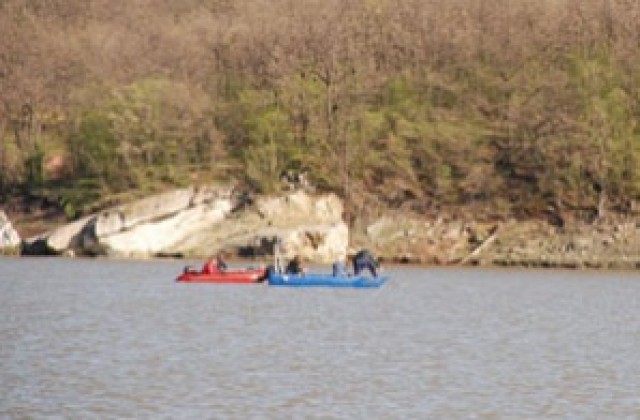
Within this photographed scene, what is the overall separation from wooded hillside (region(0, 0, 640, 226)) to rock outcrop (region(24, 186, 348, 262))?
1.60 metres

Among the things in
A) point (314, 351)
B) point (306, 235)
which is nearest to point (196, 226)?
point (306, 235)

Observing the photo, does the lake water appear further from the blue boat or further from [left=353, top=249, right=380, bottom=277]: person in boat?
[left=353, top=249, right=380, bottom=277]: person in boat

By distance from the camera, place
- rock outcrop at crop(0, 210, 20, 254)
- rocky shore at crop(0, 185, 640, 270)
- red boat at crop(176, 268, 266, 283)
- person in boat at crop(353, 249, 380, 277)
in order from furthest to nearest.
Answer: rock outcrop at crop(0, 210, 20, 254) → rocky shore at crop(0, 185, 640, 270) → person in boat at crop(353, 249, 380, 277) → red boat at crop(176, 268, 266, 283)

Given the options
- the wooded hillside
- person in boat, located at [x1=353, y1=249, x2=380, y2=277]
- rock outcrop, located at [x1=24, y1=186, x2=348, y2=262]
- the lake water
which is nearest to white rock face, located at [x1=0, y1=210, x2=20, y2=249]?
rock outcrop, located at [x1=24, y1=186, x2=348, y2=262]

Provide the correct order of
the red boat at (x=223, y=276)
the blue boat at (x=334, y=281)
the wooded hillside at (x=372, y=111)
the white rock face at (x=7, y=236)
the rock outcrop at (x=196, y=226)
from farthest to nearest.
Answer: the white rock face at (x=7, y=236) < the wooded hillside at (x=372, y=111) < the rock outcrop at (x=196, y=226) < the red boat at (x=223, y=276) < the blue boat at (x=334, y=281)

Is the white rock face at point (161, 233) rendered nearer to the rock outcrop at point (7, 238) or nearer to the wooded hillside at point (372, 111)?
the wooded hillside at point (372, 111)

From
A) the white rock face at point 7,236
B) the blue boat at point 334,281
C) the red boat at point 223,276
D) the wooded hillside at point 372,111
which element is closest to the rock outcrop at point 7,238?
the white rock face at point 7,236

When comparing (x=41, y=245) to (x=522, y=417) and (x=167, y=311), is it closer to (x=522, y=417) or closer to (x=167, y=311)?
(x=167, y=311)

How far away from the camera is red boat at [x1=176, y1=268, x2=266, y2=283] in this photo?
50500mm

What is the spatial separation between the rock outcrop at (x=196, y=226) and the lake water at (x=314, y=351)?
16310 mm

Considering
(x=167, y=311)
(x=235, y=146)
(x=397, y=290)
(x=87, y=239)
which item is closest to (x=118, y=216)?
(x=87, y=239)

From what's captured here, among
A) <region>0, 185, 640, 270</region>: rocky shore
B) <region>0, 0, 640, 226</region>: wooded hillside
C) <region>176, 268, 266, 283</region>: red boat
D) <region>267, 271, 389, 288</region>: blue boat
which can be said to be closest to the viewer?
<region>267, 271, 389, 288</region>: blue boat

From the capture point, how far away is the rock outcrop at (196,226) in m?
65.6

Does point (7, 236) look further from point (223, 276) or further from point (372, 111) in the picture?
point (223, 276)
